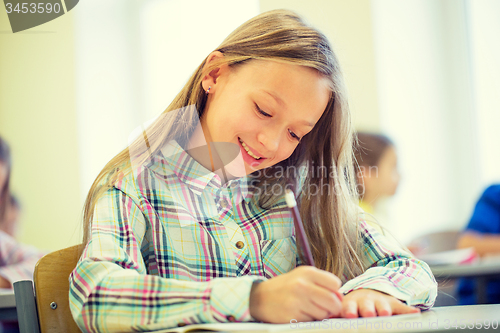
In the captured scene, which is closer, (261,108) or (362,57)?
(261,108)

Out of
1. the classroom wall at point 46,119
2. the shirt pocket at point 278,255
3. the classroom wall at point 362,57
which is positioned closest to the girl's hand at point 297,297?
the shirt pocket at point 278,255

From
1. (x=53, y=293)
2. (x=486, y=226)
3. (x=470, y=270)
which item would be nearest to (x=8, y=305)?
(x=53, y=293)

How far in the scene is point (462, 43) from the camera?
2.12m

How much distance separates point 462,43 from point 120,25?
178 centimetres

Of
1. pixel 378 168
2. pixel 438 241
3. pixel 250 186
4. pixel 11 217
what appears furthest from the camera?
pixel 438 241

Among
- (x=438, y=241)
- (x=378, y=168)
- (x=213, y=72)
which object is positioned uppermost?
(x=213, y=72)

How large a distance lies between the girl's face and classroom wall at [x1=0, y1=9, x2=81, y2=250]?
1.12 ft

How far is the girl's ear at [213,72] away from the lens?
0.64 metres

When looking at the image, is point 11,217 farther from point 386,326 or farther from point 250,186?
point 386,326

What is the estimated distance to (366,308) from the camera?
0.45 metres

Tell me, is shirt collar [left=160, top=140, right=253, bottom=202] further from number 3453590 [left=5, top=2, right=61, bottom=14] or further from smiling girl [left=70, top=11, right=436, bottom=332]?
number 3453590 [left=5, top=2, right=61, bottom=14]

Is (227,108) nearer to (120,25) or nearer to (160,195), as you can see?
(160,195)

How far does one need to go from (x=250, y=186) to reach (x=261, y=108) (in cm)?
14

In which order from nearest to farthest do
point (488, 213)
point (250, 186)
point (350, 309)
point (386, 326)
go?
point (386, 326) < point (350, 309) < point (250, 186) < point (488, 213)
